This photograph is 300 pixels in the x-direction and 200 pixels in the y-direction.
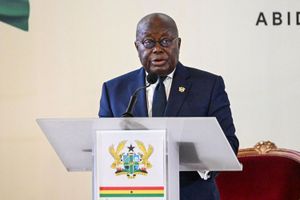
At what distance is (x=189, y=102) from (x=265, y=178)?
4.10ft

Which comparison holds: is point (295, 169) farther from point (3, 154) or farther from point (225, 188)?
point (3, 154)

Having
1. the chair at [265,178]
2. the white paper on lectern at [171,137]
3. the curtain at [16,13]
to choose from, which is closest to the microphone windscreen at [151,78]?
the white paper on lectern at [171,137]

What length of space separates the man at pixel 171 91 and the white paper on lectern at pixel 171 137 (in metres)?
0.22

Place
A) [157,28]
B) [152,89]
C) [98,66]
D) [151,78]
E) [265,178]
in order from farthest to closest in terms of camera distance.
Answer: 1. [98,66]
2. [265,178]
3. [152,89]
4. [157,28]
5. [151,78]

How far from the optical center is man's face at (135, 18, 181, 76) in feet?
8.26

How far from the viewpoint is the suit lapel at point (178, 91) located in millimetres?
2543

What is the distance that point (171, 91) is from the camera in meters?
2.60

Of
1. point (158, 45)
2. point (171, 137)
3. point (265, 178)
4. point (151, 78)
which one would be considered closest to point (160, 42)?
point (158, 45)

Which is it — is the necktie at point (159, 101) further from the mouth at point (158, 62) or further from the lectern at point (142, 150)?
the lectern at point (142, 150)

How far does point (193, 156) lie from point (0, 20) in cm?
252

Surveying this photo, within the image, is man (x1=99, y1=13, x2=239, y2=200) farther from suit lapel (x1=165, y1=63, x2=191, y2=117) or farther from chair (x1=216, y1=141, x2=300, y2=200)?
chair (x1=216, y1=141, x2=300, y2=200)

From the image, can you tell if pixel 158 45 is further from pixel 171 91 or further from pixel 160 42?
pixel 171 91

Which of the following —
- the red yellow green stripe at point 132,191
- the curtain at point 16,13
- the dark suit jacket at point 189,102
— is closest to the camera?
the red yellow green stripe at point 132,191

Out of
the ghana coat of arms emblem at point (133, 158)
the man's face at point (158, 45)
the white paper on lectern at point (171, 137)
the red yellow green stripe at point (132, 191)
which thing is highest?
the man's face at point (158, 45)
